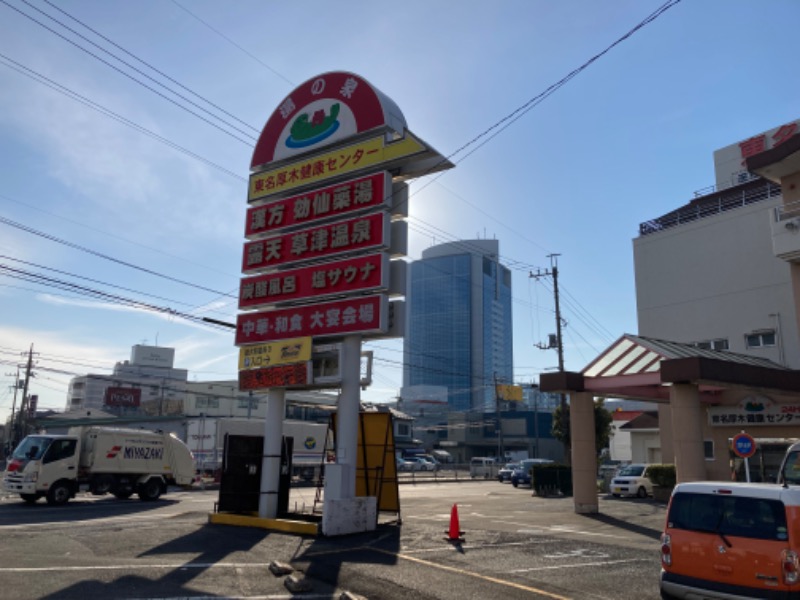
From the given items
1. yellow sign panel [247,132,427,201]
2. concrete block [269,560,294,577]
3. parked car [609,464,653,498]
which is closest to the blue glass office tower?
parked car [609,464,653,498]

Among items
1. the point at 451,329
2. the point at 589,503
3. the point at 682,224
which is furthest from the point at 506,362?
the point at 589,503

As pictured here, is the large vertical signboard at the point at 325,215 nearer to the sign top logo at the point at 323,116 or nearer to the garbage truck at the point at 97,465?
the sign top logo at the point at 323,116

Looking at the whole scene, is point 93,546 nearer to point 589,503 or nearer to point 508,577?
point 508,577

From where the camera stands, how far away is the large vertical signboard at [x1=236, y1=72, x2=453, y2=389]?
15812 millimetres

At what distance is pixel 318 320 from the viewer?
16297mm

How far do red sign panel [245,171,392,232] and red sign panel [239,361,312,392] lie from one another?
3.98 meters

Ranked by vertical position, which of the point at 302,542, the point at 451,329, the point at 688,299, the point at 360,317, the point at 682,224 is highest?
the point at 451,329

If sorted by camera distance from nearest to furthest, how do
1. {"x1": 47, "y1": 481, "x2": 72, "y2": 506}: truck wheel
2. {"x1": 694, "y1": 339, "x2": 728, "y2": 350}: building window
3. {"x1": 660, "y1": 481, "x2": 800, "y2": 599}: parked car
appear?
1. {"x1": 660, "y1": 481, "x2": 800, "y2": 599}: parked car
2. {"x1": 47, "y1": 481, "x2": 72, "y2": 506}: truck wheel
3. {"x1": 694, "y1": 339, "x2": 728, "y2": 350}: building window

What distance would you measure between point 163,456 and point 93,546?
15.7 m

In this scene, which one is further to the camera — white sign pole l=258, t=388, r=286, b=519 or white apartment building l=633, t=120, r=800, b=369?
white apartment building l=633, t=120, r=800, b=369

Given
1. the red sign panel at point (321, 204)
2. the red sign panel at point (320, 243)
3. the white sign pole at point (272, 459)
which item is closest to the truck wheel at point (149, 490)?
the white sign pole at point (272, 459)

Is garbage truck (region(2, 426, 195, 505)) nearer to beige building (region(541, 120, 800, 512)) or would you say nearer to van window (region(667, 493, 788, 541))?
beige building (region(541, 120, 800, 512))

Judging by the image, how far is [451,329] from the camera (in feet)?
557

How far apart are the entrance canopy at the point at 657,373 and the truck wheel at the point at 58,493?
1835 cm
